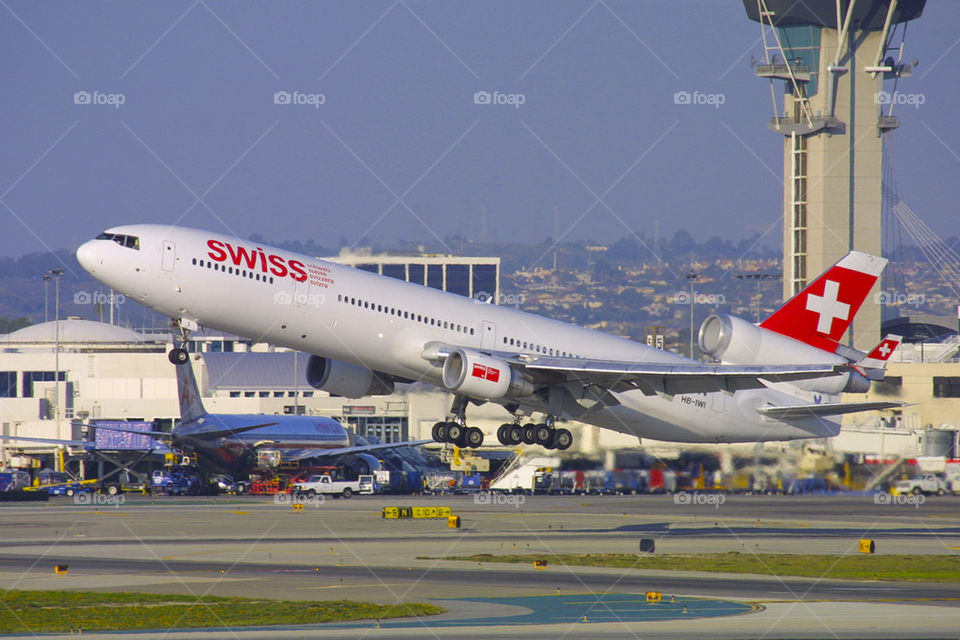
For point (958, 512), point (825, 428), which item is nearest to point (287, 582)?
point (825, 428)

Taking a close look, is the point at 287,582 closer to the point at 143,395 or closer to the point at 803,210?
the point at 143,395

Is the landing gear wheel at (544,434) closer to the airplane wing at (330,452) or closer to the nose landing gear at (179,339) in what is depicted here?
the nose landing gear at (179,339)

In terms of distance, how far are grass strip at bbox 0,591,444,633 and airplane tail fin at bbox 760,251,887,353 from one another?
30.2 metres

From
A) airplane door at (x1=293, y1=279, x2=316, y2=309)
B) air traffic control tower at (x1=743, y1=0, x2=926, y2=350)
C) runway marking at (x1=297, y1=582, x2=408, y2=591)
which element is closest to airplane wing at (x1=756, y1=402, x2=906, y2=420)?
airplane door at (x1=293, y1=279, x2=316, y2=309)

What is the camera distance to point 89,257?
41406 mm

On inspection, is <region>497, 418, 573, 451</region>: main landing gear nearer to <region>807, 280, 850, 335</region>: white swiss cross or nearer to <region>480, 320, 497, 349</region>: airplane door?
<region>480, 320, 497, 349</region>: airplane door

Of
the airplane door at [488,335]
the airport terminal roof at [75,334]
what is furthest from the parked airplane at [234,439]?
the airport terminal roof at [75,334]

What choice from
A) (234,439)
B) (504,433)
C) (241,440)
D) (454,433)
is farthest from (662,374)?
(241,440)

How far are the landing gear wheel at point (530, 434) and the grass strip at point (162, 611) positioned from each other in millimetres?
20014

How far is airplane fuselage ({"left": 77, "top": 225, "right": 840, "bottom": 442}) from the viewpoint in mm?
41625

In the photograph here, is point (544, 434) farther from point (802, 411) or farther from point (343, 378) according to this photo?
point (802, 411)

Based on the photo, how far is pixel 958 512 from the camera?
65250 mm

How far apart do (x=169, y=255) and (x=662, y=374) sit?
1854 cm

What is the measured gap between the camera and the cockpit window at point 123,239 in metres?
41.6
